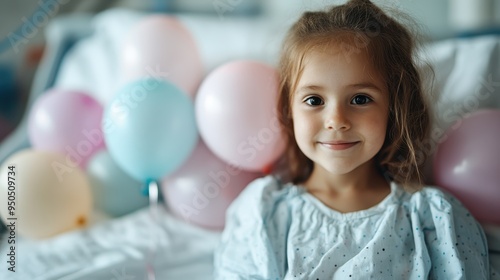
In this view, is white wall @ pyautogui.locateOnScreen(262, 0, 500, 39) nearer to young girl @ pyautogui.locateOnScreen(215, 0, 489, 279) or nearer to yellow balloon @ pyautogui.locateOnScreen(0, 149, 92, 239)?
young girl @ pyautogui.locateOnScreen(215, 0, 489, 279)

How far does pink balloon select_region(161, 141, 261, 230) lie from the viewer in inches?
59.9

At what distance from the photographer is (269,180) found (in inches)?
52.4

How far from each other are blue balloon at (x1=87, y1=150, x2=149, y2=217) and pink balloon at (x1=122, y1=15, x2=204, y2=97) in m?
0.28

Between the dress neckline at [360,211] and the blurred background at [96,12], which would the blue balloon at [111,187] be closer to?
the dress neckline at [360,211]

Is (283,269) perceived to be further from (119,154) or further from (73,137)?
(73,137)

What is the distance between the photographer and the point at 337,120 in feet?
3.70

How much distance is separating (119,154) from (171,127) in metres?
0.17

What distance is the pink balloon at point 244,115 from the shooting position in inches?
55.7

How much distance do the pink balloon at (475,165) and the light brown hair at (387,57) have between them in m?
0.08

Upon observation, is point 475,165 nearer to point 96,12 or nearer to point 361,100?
point 361,100

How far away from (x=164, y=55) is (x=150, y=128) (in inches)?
11.5

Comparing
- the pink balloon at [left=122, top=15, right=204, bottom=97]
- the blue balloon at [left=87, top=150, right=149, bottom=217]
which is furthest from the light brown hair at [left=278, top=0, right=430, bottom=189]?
the blue balloon at [left=87, top=150, right=149, bottom=217]

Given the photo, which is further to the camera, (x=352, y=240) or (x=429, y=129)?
(x=429, y=129)

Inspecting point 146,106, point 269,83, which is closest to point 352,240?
point 269,83
